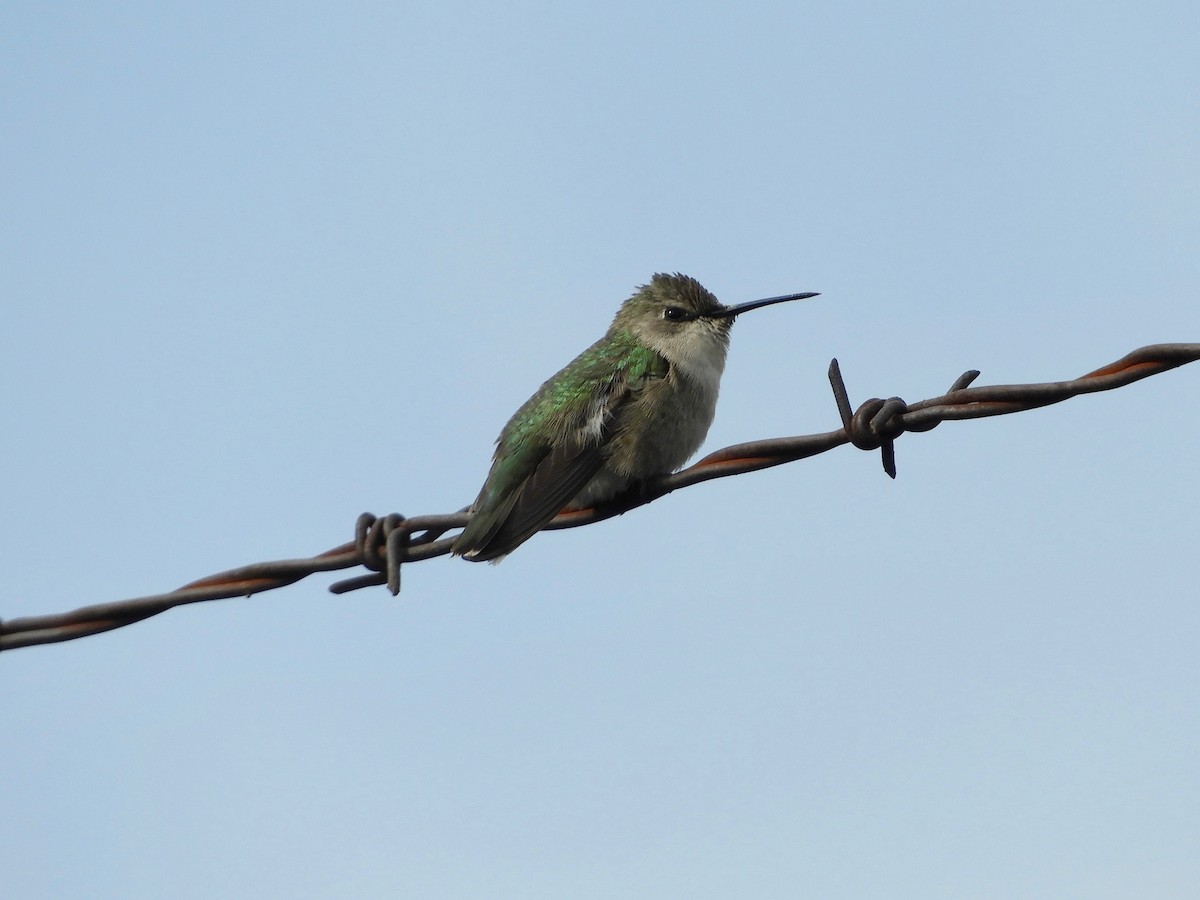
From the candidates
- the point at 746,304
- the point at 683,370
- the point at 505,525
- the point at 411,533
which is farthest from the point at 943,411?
the point at 746,304

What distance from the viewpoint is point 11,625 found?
17.3ft

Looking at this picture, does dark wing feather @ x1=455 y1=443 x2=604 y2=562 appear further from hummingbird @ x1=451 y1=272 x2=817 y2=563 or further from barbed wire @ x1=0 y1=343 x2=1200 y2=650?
barbed wire @ x1=0 y1=343 x2=1200 y2=650

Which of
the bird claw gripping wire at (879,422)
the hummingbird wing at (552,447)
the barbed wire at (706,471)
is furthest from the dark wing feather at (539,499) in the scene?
the bird claw gripping wire at (879,422)

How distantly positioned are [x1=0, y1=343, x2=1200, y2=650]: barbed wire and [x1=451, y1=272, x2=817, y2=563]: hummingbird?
0.87 m

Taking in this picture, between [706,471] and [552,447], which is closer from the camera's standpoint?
[706,471]

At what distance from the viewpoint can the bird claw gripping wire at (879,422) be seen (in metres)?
4.36

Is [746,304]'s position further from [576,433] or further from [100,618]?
[100,618]

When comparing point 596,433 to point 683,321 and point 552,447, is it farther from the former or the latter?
point 683,321

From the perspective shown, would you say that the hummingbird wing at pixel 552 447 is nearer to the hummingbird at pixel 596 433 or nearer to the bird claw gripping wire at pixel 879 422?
the hummingbird at pixel 596 433

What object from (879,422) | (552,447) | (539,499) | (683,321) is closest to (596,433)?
(552,447)

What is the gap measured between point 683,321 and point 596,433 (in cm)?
168

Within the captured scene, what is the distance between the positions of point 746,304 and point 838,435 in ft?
13.0

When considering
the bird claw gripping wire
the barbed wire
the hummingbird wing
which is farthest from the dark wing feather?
the bird claw gripping wire

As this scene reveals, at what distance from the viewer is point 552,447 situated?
681 centimetres
